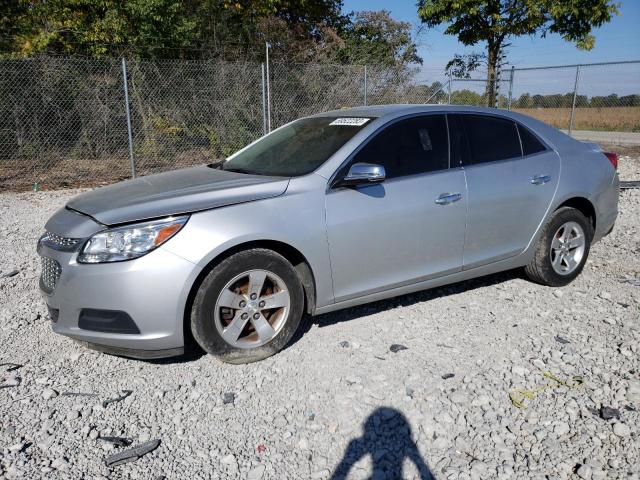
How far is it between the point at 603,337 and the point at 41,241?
386 centimetres

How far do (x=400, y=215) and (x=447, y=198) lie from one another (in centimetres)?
45

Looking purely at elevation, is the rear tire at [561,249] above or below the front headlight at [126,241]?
below

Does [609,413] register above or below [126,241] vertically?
below

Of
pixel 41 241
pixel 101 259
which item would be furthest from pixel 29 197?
pixel 101 259

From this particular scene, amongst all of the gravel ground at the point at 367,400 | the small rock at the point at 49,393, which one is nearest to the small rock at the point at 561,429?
the gravel ground at the point at 367,400

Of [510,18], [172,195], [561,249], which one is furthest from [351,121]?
[510,18]

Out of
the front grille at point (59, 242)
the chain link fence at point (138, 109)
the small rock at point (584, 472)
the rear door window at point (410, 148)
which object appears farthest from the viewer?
the chain link fence at point (138, 109)

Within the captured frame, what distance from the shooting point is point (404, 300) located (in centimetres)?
455

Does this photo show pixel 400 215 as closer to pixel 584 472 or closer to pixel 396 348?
pixel 396 348

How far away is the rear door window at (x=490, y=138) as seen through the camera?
4273 millimetres

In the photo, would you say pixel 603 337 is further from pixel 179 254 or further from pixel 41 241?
pixel 41 241

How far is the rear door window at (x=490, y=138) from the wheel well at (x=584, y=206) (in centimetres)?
71

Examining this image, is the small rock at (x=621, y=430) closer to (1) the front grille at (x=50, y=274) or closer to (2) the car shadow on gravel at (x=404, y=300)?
(2) the car shadow on gravel at (x=404, y=300)

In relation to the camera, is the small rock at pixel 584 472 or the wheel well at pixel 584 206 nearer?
the small rock at pixel 584 472
